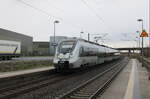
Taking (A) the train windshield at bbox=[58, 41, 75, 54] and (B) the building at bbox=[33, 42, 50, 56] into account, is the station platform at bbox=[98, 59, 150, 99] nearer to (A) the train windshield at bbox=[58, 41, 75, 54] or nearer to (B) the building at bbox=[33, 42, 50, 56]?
(A) the train windshield at bbox=[58, 41, 75, 54]

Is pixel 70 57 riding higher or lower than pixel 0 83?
higher

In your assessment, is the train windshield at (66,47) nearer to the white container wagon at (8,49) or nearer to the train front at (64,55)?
the train front at (64,55)

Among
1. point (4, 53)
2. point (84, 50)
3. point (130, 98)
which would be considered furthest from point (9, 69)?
point (4, 53)

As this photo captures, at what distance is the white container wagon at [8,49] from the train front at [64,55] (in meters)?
21.2

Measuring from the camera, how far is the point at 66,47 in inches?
746

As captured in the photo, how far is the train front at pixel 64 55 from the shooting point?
706 inches

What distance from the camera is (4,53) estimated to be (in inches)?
1500

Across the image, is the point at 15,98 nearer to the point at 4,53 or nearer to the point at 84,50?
the point at 84,50

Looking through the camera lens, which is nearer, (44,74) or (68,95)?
(68,95)

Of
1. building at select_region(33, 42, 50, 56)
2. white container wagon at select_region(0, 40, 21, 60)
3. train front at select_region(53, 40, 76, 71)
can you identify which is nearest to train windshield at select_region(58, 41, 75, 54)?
train front at select_region(53, 40, 76, 71)

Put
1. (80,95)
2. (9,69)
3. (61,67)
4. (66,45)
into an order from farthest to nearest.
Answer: (9,69)
(66,45)
(61,67)
(80,95)

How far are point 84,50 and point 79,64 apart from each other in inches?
89.5

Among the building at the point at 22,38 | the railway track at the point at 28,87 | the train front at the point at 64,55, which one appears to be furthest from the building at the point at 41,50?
the railway track at the point at 28,87

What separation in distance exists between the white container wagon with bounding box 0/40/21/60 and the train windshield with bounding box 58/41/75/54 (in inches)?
832
